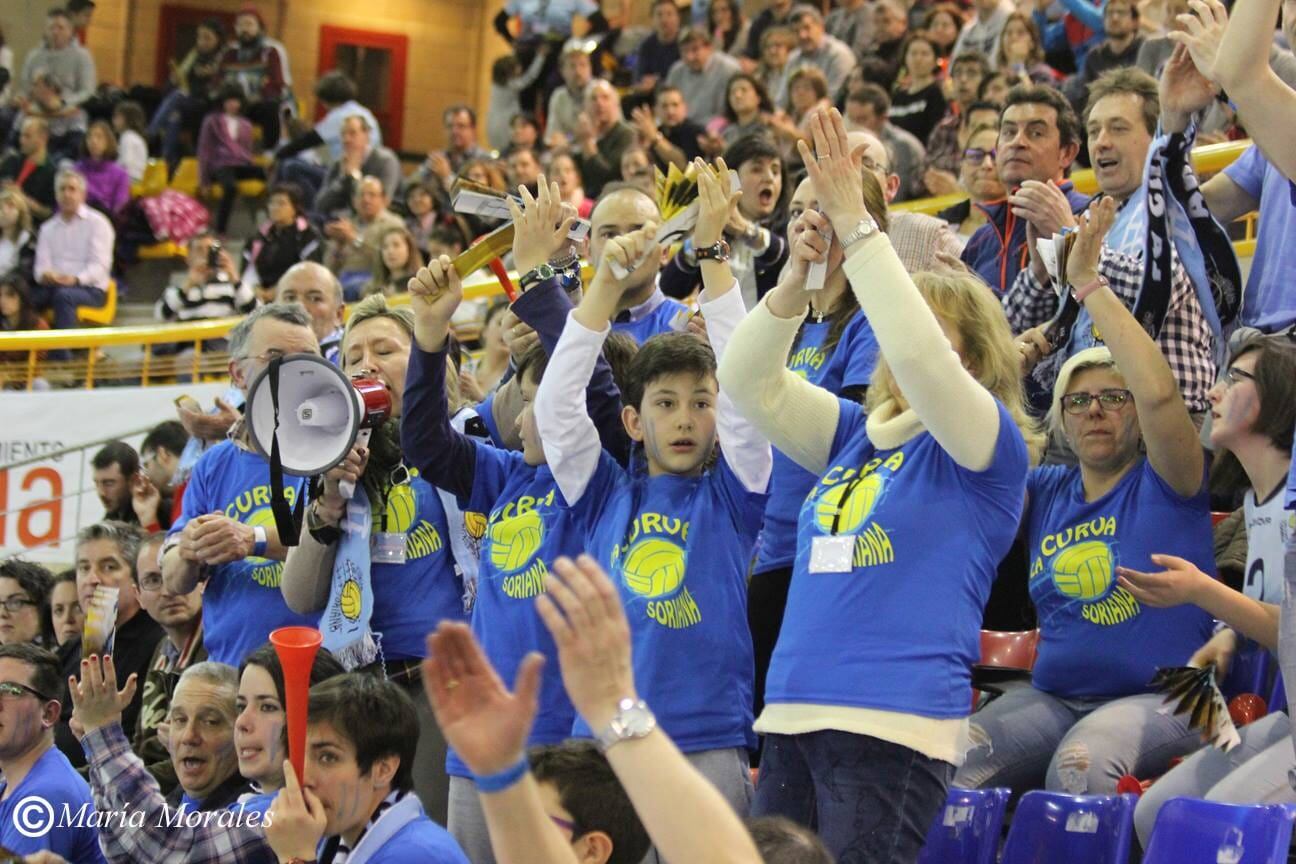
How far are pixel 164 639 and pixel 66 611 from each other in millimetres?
666

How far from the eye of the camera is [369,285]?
9391 mm

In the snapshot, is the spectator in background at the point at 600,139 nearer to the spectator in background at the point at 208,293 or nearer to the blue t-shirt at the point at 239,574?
the spectator in background at the point at 208,293

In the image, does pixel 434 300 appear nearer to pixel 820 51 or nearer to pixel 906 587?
pixel 906 587

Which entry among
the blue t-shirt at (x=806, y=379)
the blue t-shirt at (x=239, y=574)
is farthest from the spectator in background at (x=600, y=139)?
the blue t-shirt at (x=806, y=379)

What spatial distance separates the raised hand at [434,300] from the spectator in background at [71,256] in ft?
26.0

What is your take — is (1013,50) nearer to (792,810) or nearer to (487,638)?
(487,638)

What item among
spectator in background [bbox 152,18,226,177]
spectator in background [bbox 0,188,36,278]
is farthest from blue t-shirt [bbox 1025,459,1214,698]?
spectator in background [bbox 152,18,226,177]

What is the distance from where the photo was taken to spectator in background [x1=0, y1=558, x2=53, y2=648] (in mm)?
5852

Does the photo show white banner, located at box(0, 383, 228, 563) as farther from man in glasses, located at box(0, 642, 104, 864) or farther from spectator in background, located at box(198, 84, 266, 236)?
spectator in background, located at box(198, 84, 266, 236)

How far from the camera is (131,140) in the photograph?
43.5ft

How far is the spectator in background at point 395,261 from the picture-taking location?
9.52m

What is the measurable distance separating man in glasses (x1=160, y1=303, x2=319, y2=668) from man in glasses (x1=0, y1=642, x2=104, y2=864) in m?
0.41

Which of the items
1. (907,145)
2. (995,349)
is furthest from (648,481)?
(907,145)

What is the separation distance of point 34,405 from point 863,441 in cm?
703
